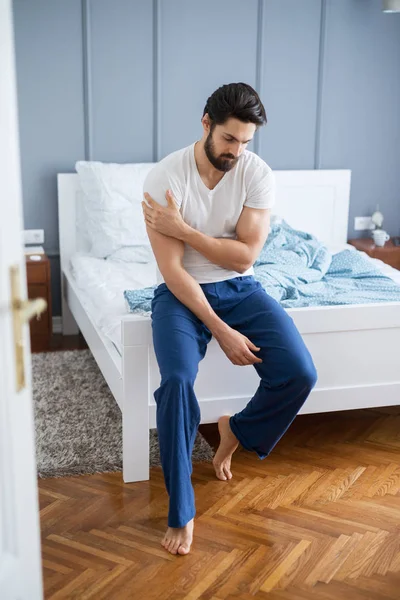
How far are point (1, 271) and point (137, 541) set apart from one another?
1.17 meters

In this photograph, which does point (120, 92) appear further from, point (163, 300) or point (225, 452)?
point (225, 452)

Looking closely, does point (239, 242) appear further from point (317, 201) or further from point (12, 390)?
point (317, 201)

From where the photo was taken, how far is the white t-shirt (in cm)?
244

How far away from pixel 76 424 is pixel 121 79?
200 cm

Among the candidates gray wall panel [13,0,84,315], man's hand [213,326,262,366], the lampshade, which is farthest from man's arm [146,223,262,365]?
the lampshade

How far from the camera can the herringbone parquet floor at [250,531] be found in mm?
2055

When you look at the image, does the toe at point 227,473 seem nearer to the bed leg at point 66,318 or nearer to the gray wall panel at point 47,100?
the bed leg at point 66,318

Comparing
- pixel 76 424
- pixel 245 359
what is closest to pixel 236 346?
pixel 245 359

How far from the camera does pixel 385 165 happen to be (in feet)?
15.5

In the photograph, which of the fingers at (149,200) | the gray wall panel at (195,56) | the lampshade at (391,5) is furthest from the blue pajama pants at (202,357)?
the lampshade at (391,5)

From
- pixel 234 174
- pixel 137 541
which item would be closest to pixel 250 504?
pixel 137 541

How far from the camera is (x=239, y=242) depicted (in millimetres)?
2477

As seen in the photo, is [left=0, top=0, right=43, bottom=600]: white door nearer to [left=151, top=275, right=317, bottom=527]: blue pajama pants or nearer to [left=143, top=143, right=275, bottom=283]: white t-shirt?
[left=151, top=275, right=317, bottom=527]: blue pajama pants

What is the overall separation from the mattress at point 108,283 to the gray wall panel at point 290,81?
699mm
